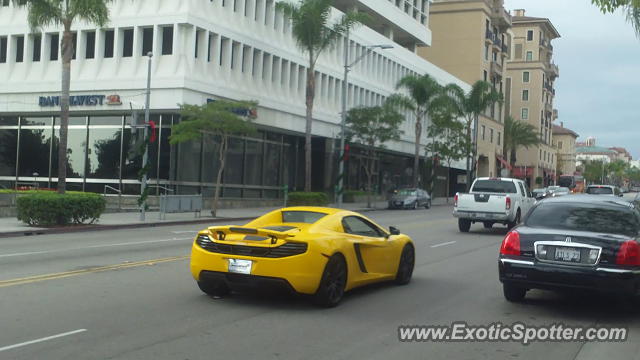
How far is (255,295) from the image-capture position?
32.4 ft

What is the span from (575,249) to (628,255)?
24.3 inches

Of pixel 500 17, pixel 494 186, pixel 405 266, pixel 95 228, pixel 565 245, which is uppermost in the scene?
pixel 500 17

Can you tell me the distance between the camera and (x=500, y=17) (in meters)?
85.4

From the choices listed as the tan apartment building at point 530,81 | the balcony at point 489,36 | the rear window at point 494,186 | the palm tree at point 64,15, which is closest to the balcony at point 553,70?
the tan apartment building at point 530,81

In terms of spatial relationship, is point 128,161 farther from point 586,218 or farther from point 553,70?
point 553,70

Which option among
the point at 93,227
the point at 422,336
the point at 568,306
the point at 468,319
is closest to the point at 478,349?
the point at 422,336

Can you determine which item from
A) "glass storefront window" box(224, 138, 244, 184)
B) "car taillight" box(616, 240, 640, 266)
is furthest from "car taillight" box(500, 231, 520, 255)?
"glass storefront window" box(224, 138, 244, 184)

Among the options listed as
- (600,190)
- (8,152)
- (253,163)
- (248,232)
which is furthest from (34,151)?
(248,232)

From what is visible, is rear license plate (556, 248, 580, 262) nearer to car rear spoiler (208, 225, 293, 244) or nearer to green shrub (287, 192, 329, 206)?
car rear spoiler (208, 225, 293, 244)

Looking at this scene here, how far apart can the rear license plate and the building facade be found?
24.9 m

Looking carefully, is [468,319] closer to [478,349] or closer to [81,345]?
[478,349]

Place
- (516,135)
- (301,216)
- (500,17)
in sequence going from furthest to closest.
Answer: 1. (516,135)
2. (500,17)
3. (301,216)

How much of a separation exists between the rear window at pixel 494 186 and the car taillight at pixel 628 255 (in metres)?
16.1

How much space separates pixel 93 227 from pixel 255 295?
48.1ft
